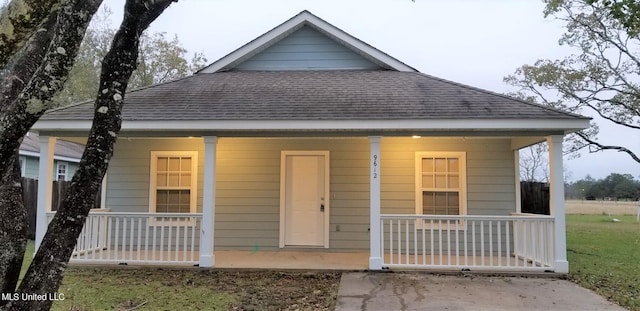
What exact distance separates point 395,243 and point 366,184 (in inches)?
48.1

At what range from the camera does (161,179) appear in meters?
8.48

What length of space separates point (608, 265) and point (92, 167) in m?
8.43

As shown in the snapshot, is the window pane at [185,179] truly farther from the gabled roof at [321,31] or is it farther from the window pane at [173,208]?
the gabled roof at [321,31]

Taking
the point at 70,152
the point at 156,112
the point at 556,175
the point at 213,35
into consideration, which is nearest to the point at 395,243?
the point at 556,175

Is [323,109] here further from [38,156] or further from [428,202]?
[38,156]

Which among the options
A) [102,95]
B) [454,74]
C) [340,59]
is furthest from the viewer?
[454,74]

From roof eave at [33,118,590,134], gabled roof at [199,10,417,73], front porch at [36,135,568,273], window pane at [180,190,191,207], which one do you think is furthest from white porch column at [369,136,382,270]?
window pane at [180,190,191,207]

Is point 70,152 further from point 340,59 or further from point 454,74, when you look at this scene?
point 454,74

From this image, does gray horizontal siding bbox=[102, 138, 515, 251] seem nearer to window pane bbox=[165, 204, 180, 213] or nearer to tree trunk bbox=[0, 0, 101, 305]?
window pane bbox=[165, 204, 180, 213]

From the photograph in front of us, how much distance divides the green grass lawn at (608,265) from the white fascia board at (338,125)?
225 cm

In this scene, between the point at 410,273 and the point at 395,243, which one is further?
the point at 395,243

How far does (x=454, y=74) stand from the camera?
173 feet

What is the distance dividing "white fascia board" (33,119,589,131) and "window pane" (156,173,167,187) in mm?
1920

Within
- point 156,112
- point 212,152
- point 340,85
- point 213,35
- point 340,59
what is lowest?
point 212,152
